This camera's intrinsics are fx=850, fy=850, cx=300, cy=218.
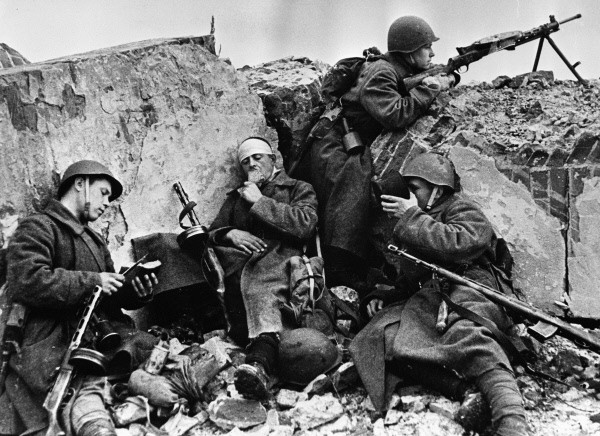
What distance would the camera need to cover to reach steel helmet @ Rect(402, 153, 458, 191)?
22.2 feet

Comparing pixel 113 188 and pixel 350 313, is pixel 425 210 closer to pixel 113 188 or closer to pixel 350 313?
pixel 350 313

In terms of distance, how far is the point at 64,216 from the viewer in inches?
260

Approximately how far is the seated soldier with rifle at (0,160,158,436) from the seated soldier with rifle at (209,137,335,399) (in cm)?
77

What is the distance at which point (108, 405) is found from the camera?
6293 mm

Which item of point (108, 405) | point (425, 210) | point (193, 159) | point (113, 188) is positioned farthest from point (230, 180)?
point (108, 405)

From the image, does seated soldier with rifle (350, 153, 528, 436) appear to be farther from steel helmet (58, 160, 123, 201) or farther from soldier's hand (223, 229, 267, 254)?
steel helmet (58, 160, 123, 201)

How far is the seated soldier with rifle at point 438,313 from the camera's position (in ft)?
19.4

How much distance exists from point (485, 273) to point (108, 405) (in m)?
3.02

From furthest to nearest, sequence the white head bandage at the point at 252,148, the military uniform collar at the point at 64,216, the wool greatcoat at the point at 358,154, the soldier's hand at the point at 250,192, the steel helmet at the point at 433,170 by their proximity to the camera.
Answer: the white head bandage at the point at 252,148, the wool greatcoat at the point at 358,154, the soldier's hand at the point at 250,192, the steel helmet at the point at 433,170, the military uniform collar at the point at 64,216

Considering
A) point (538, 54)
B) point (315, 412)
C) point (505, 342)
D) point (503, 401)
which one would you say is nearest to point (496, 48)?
point (538, 54)

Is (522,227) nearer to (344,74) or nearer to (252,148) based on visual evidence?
(344,74)

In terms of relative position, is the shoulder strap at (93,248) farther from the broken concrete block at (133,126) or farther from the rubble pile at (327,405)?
the rubble pile at (327,405)

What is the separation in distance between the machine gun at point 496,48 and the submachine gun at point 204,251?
245cm

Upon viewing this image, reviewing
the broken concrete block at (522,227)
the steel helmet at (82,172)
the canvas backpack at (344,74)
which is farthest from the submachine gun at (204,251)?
the broken concrete block at (522,227)
